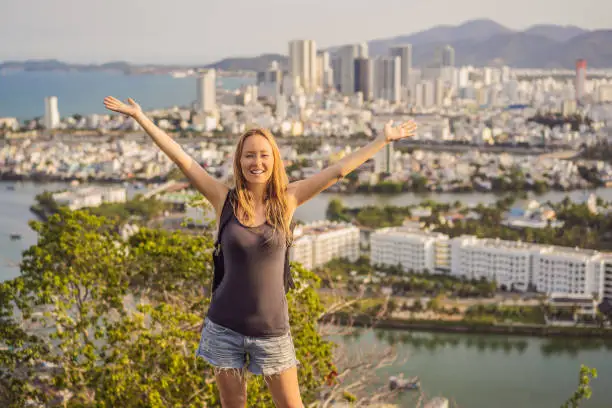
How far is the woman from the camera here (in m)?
0.72

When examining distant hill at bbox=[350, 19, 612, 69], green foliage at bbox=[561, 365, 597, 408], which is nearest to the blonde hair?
green foliage at bbox=[561, 365, 597, 408]

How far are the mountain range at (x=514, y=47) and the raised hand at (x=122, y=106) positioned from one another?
2932 cm

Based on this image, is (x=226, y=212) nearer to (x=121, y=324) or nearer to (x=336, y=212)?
(x=121, y=324)

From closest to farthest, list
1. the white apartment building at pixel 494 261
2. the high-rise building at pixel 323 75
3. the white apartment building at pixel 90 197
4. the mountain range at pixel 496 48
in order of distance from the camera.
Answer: the white apartment building at pixel 494 261 → the white apartment building at pixel 90 197 → the high-rise building at pixel 323 75 → the mountain range at pixel 496 48

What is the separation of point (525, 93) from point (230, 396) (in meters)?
22.3

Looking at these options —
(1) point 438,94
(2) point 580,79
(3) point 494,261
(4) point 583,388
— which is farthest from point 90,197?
(2) point 580,79

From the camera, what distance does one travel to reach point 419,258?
575cm

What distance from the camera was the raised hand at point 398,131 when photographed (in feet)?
2.50

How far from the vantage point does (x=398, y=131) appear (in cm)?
77

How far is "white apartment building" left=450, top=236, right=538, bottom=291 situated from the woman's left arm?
4715 millimetres

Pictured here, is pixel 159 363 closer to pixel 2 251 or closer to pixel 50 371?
pixel 50 371

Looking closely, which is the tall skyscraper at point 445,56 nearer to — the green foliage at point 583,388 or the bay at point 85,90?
the bay at point 85,90

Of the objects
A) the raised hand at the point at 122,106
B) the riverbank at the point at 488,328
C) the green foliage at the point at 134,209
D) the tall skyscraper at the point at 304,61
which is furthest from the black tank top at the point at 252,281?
the tall skyscraper at the point at 304,61

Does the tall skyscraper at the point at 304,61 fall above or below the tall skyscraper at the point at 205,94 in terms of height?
above
